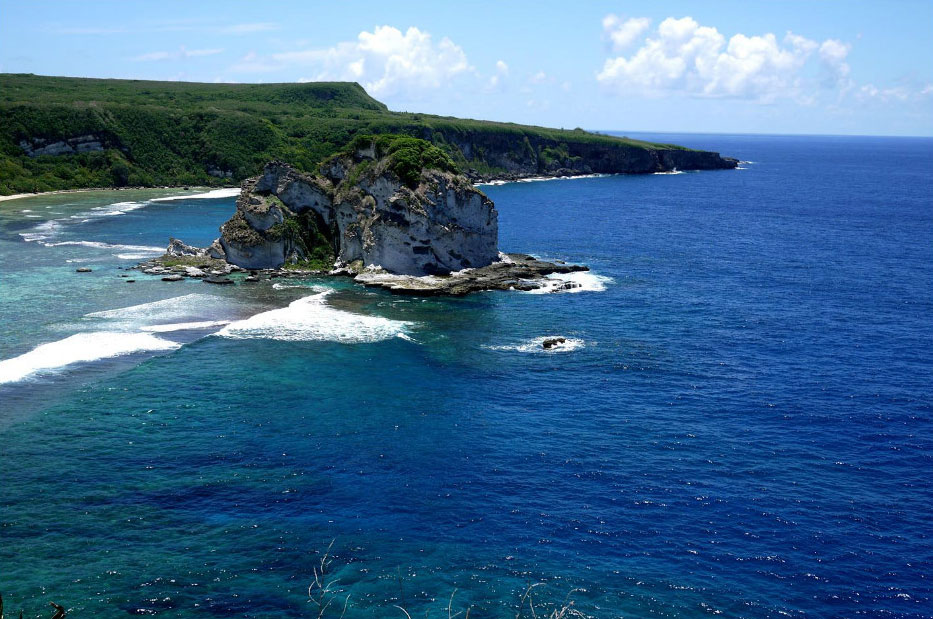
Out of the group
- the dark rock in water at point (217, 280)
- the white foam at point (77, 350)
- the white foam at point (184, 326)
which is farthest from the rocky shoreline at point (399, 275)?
the white foam at point (77, 350)

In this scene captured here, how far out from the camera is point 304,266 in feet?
337

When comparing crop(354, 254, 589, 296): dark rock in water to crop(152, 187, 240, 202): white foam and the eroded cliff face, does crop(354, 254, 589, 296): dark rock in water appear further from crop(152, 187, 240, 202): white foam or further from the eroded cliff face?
crop(152, 187, 240, 202): white foam

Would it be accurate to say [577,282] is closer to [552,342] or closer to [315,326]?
[552,342]

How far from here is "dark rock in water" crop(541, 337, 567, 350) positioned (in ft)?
233

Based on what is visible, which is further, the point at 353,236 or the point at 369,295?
the point at 353,236

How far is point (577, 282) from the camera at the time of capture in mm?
97562

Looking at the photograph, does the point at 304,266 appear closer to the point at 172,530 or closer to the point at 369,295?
the point at 369,295

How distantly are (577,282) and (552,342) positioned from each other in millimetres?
27398

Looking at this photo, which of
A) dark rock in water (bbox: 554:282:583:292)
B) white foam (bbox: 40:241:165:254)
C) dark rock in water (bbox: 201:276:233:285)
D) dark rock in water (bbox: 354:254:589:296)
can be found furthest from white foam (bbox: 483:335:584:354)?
white foam (bbox: 40:241:165:254)

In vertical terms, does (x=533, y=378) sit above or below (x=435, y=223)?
below

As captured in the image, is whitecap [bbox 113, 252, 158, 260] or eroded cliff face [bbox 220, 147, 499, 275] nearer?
eroded cliff face [bbox 220, 147, 499, 275]

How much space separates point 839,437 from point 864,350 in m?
22.0

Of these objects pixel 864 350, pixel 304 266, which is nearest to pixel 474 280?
pixel 304 266

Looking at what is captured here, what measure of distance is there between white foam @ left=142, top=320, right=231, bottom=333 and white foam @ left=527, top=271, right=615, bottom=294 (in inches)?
1487
